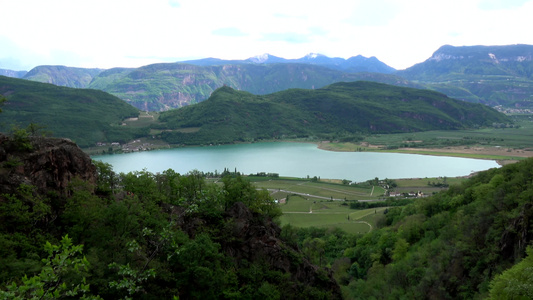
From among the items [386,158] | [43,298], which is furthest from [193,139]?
[43,298]

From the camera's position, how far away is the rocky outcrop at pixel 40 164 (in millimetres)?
17391

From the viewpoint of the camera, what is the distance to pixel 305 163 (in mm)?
124625

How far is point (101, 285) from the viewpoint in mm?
13469

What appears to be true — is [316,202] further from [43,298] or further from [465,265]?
[43,298]

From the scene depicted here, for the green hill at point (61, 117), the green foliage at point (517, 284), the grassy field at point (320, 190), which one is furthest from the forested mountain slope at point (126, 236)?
the green hill at point (61, 117)

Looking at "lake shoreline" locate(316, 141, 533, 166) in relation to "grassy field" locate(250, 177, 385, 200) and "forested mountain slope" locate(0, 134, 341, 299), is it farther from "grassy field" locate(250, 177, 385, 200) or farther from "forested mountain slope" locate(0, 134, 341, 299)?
"forested mountain slope" locate(0, 134, 341, 299)

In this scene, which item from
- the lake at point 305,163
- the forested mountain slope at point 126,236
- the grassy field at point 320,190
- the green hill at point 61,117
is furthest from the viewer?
the green hill at point 61,117

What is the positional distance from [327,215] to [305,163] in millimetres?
56106

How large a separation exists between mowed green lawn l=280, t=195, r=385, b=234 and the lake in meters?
26.8

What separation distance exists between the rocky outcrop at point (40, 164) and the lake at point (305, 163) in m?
75.2

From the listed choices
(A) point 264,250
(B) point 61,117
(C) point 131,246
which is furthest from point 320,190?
(B) point 61,117

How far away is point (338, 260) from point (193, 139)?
15144 centimetres

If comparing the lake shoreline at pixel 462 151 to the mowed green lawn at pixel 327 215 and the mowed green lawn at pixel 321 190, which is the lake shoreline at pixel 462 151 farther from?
the mowed green lawn at pixel 327 215

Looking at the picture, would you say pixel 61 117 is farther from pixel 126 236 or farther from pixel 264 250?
pixel 126 236
